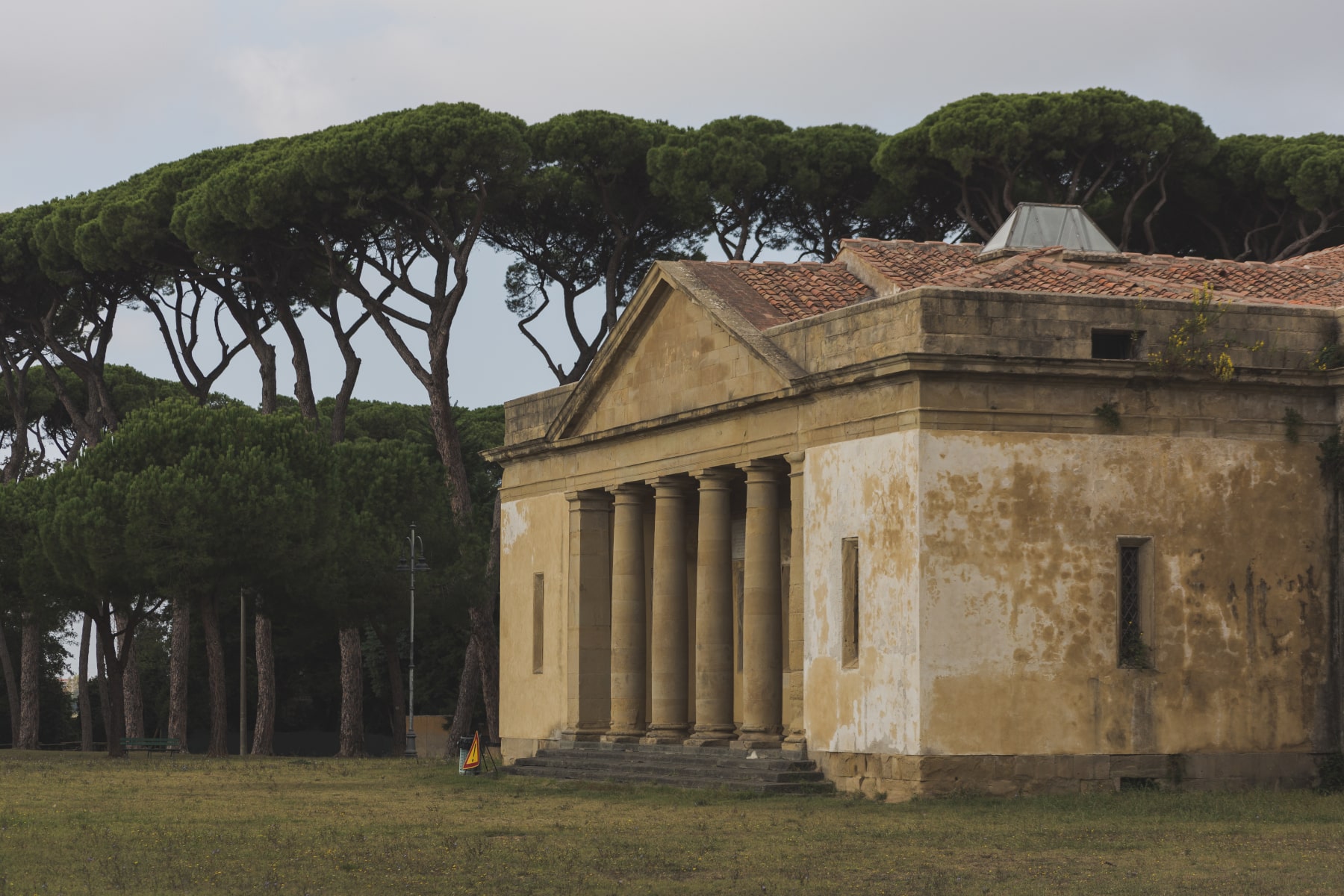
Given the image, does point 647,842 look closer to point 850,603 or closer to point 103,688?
point 850,603

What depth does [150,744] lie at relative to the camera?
49375mm

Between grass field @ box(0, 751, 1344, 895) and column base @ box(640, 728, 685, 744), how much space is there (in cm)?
213

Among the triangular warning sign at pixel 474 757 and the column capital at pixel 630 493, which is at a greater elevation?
the column capital at pixel 630 493

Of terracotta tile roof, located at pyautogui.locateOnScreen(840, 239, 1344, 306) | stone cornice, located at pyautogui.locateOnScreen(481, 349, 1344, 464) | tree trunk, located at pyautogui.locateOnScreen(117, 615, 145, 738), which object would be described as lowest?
tree trunk, located at pyautogui.locateOnScreen(117, 615, 145, 738)

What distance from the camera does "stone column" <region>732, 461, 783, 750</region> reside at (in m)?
28.0

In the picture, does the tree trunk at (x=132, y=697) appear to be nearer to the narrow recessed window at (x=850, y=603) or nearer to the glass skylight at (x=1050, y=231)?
the glass skylight at (x=1050, y=231)

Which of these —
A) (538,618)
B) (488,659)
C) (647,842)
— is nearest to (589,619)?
(538,618)

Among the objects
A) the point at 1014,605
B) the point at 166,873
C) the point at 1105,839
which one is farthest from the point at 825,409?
the point at 166,873

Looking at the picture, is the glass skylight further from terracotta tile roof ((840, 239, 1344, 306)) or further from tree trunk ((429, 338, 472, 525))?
tree trunk ((429, 338, 472, 525))

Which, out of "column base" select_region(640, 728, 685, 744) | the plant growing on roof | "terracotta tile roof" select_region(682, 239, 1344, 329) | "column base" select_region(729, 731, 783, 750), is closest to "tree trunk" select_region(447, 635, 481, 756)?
"column base" select_region(640, 728, 685, 744)

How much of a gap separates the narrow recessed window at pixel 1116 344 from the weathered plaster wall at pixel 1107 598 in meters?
1.10

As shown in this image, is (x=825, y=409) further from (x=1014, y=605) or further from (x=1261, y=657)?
(x=1261, y=657)

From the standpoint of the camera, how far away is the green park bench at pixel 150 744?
49.0m

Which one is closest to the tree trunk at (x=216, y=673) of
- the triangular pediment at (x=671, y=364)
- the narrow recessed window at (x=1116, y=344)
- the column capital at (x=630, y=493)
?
the triangular pediment at (x=671, y=364)
